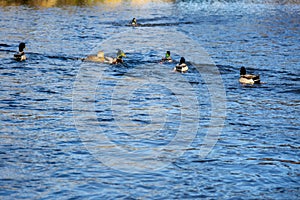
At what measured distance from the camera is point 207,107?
25.0 m

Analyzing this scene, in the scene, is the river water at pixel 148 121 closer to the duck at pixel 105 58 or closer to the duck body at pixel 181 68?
the duck body at pixel 181 68

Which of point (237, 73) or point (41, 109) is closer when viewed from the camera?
point (41, 109)

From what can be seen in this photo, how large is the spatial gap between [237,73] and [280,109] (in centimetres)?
872

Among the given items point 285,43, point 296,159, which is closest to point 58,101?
point 296,159

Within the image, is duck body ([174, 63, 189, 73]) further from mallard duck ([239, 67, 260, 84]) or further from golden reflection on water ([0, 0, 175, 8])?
golden reflection on water ([0, 0, 175, 8])

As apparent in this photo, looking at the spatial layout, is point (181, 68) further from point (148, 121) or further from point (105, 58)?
point (148, 121)

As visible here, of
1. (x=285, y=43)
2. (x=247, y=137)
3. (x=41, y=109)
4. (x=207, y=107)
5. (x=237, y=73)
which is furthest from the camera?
(x=285, y=43)

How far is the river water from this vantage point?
15.8 metres

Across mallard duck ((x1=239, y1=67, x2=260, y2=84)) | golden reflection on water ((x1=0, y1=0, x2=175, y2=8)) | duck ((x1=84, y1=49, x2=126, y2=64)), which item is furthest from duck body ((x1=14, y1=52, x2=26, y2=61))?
golden reflection on water ((x1=0, y1=0, x2=175, y2=8))

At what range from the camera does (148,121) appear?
73.1 feet

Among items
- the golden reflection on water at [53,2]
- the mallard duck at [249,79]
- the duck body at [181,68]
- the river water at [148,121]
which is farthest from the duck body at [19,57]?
the golden reflection on water at [53,2]

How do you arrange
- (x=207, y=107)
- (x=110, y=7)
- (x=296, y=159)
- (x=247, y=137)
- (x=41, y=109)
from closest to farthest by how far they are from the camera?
1. (x=296, y=159)
2. (x=247, y=137)
3. (x=41, y=109)
4. (x=207, y=107)
5. (x=110, y=7)

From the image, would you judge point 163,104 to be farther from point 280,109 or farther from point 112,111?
point 280,109

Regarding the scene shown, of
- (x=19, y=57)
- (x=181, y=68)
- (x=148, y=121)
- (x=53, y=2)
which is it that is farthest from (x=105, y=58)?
(x=53, y=2)
